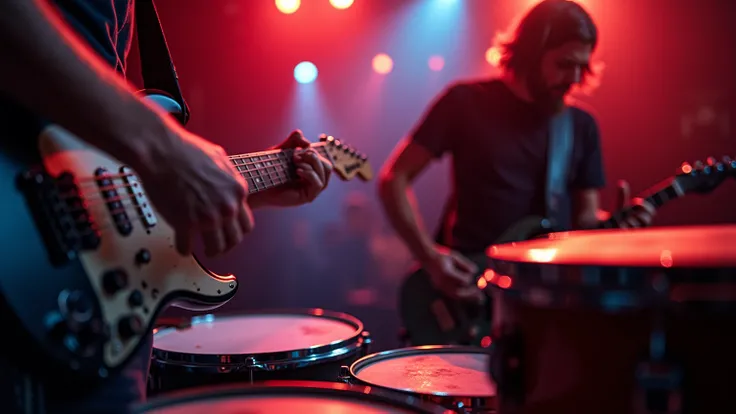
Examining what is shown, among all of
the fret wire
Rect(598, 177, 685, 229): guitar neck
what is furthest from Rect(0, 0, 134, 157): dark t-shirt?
Rect(598, 177, 685, 229): guitar neck

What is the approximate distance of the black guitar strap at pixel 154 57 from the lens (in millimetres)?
1421

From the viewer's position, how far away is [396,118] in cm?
461

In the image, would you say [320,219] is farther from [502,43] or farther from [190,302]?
[190,302]

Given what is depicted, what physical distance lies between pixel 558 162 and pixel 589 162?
10.8 inches

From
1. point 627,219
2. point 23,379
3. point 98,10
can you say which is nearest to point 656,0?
point 627,219

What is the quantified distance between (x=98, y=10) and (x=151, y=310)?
1.79 feet

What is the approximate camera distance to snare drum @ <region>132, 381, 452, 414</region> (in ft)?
3.00

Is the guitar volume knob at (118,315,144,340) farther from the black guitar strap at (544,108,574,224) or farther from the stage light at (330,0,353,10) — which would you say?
the stage light at (330,0,353,10)

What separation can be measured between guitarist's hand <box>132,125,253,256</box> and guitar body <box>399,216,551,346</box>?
174cm

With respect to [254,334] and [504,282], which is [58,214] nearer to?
[504,282]

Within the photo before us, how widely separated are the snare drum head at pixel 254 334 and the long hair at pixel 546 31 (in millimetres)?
1564

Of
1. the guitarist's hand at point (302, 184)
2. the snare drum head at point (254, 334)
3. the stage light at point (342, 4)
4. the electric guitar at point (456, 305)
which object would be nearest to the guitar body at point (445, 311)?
the electric guitar at point (456, 305)

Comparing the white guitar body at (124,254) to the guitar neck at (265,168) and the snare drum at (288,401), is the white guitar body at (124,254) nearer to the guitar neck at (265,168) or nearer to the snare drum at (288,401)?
the snare drum at (288,401)

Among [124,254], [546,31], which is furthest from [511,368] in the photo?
[546,31]
